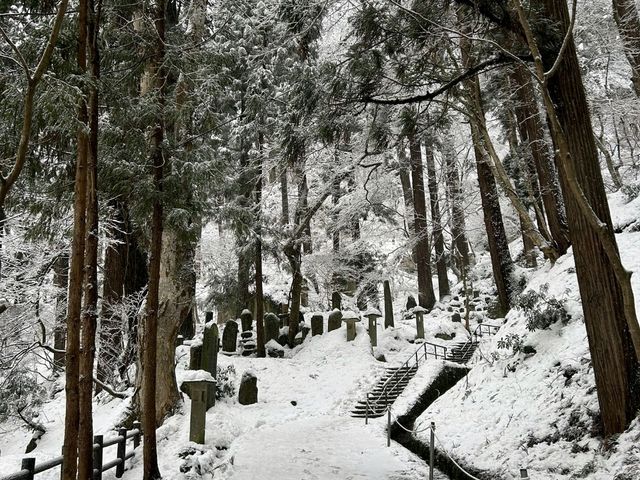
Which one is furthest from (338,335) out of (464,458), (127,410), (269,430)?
(464,458)

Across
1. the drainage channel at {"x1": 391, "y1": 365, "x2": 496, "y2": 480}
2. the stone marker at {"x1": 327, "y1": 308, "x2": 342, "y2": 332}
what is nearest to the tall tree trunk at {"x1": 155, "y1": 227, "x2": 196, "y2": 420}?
the drainage channel at {"x1": 391, "y1": 365, "x2": 496, "y2": 480}

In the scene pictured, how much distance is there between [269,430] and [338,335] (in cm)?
693

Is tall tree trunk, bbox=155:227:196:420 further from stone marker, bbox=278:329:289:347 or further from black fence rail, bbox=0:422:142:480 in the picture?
stone marker, bbox=278:329:289:347

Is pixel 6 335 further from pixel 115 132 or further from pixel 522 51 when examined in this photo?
pixel 522 51

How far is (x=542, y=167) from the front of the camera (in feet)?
42.9

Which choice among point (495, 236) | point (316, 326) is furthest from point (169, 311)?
point (495, 236)

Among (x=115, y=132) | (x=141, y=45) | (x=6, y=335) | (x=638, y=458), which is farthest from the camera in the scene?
(x=6, y=335)

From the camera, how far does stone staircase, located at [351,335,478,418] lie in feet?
39.4

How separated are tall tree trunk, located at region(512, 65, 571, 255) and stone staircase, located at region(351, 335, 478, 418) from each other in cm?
501

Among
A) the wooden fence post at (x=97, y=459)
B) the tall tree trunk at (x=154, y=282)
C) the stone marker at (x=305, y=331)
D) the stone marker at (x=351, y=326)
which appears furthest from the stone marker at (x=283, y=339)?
the wooden fence post at (x=97, y=459)

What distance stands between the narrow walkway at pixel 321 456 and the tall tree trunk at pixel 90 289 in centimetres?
253

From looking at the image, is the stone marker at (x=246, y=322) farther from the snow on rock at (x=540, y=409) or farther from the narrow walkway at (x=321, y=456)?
the snow on rock at (x=540, y=409)

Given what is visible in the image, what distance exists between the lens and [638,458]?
4820 mm

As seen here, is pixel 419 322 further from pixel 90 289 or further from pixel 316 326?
pixel 90 289
